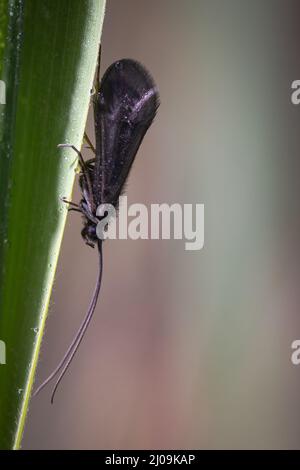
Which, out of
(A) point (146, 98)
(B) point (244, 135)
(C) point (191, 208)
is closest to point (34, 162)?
(A) point (146, 98)

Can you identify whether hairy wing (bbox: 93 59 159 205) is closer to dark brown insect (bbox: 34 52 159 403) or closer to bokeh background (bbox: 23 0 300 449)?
dark brown insect (bbox: 34 52 159 403)

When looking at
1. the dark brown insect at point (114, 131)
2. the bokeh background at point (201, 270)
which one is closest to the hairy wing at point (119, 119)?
the dark brown insect at point (114, 131)

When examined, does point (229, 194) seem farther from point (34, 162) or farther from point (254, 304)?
point (34, 162)

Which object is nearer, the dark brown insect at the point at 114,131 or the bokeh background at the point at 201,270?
the dark brown insect at the point at 114,131

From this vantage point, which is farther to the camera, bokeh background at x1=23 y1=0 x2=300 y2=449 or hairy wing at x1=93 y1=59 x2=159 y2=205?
bokeh background at x1=23 y1=0 x2=300 y2=449

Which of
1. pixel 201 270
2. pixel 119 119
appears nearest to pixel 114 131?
pixel 119 119

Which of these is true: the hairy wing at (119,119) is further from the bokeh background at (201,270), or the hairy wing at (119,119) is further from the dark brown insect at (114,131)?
the bokeh background at (201,270)

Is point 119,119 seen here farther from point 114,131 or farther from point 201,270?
point 201,270

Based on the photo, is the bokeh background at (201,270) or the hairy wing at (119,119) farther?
the bokeh background at (201,270)

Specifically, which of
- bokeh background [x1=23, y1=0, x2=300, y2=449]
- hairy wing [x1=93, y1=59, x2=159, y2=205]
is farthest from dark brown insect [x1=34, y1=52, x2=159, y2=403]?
bokeh background [x1=23, y1=0, x2=300, y2=449]
